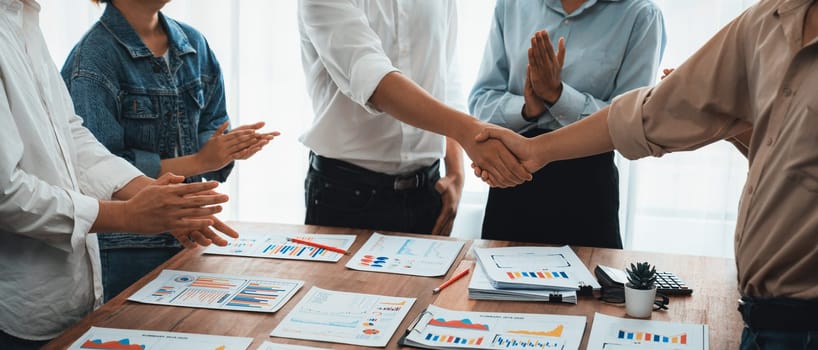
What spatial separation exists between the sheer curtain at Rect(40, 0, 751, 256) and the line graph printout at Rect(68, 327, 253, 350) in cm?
221

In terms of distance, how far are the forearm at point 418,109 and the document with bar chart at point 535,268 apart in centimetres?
40

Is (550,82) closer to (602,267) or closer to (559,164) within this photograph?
(559,164)

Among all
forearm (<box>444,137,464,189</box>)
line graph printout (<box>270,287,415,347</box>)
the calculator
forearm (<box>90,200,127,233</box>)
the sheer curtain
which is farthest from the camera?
the sheer curtain

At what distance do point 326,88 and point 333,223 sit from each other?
0.42 m

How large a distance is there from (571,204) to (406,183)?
50 cm

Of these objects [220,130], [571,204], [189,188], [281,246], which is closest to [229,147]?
[220,130]

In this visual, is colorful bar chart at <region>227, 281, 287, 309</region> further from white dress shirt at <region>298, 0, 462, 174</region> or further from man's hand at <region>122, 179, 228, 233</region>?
white dress shirt at <region>298, 0, 462, 174</region>

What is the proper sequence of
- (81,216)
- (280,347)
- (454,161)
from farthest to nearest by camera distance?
(454,161), (81,216), (280,347)

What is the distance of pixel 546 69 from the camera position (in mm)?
2229

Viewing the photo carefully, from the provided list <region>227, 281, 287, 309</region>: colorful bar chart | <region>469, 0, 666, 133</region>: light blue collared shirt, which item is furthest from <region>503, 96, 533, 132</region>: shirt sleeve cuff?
<region>227, 281, 287, 309</region>: colorful bar chart

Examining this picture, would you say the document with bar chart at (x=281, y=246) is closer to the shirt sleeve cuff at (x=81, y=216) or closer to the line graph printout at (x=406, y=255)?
the line graph printout at (x=406, y=255)

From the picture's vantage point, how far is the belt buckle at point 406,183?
2350 millimetres

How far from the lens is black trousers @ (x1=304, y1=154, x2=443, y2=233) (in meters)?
2.34

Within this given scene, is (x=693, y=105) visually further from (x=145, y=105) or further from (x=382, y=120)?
(x=145, y=105)
